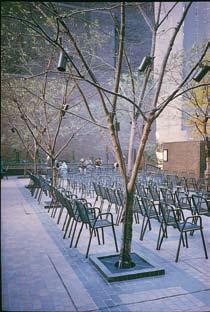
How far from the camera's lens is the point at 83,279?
14.4 ft

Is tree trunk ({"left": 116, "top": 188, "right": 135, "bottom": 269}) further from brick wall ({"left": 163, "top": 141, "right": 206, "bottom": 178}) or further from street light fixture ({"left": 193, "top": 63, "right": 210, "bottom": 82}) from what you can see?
brick wall ({"left": 163, "top": 141, "right": 206, "bottom": 178})

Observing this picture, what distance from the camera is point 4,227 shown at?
230 cm

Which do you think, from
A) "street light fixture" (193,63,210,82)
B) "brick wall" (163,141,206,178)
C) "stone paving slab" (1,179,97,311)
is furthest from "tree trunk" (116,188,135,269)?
"brick wall" (163,141,206,178)

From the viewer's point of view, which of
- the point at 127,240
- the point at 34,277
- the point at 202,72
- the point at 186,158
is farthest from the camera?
the point at 186,158

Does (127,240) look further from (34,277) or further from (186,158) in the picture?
(186,158)

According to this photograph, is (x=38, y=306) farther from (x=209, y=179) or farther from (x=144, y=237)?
(x=209, y=179)

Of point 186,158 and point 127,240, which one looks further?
point 186,158

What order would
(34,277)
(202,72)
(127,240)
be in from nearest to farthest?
(202,72), (34,277), (127,240)

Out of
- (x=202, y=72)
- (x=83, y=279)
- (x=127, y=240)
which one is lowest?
(x=83, y=279)

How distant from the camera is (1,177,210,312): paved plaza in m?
2.79

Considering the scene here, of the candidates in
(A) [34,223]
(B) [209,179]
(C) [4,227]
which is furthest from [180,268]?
(B) [209,179]

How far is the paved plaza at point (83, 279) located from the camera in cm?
279

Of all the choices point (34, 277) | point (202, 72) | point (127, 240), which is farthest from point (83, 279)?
point (202, 72)

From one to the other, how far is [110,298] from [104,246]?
215 centimetres
